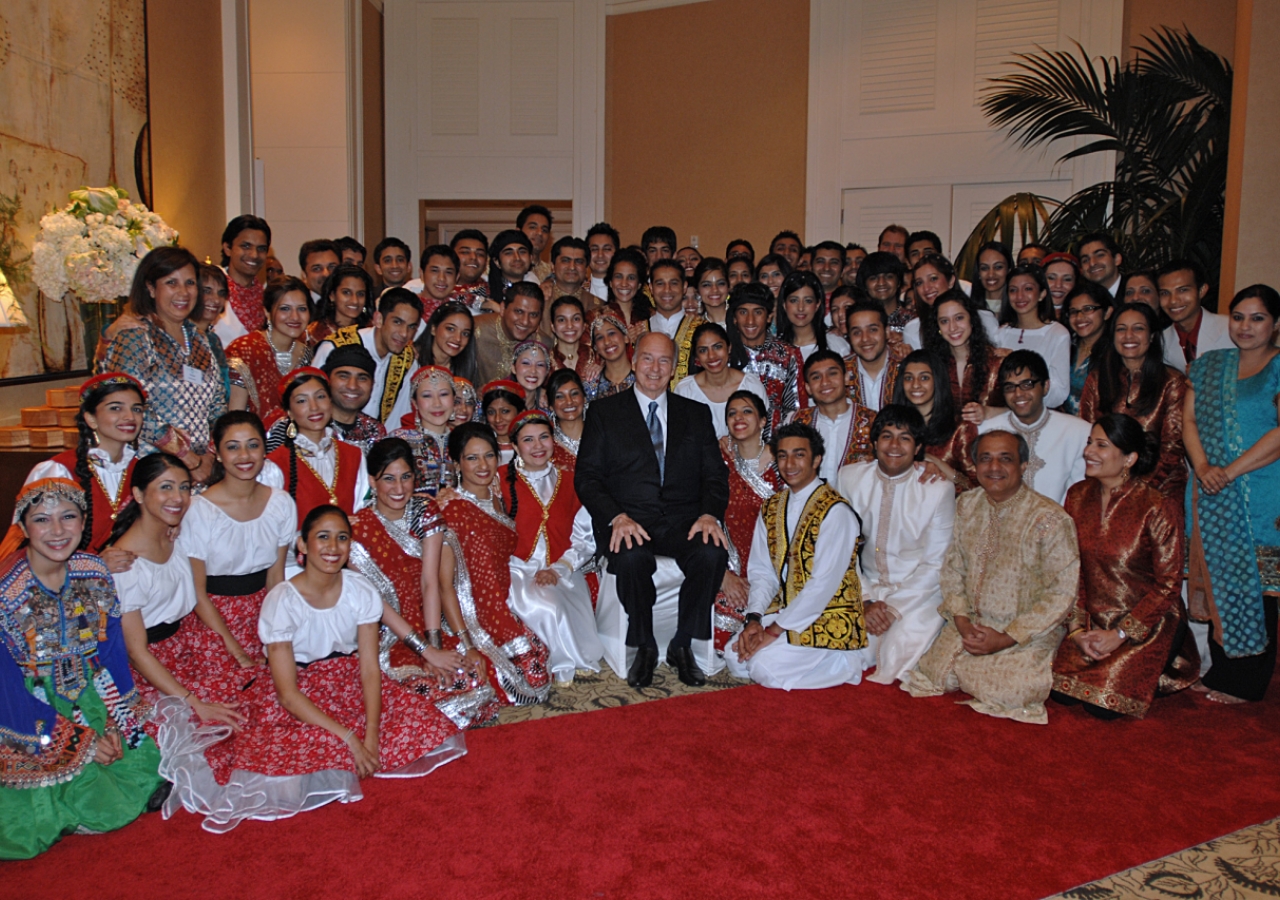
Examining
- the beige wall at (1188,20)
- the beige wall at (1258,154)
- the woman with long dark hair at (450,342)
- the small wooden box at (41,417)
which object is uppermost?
the beige wall at (1188,20)

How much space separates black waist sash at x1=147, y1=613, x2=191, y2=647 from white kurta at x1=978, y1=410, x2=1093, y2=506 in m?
3.30

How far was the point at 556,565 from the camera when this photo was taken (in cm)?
420

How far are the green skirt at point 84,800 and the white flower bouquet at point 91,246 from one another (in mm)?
2270

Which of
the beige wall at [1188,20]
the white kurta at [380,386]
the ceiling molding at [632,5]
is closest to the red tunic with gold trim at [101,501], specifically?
the white kurta at [380,386]

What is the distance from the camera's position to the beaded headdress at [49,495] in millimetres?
2713

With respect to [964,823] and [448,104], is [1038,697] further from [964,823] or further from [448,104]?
[448,104]

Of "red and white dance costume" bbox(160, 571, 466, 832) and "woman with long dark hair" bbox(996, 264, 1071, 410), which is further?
"woman with long dark hair" bbox(996, 264, 1071, 410)

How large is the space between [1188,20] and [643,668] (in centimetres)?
666

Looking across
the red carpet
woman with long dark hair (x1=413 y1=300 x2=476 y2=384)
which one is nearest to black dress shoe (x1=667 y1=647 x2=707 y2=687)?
the red carpet

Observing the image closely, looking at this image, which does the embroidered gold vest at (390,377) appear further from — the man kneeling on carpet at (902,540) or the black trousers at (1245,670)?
the black trousers at (1245,670)

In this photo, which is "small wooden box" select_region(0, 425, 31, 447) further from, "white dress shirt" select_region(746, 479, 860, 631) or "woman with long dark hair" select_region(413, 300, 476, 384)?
"white dress shirt" select_region(746, 479, 860, 631)

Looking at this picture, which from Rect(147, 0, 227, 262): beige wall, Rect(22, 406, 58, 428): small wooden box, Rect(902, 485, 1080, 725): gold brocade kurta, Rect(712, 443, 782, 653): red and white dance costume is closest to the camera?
Rect(902, 485, 1080, 725): gold brocade kurta

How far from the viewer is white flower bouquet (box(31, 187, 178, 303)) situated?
4281 mm

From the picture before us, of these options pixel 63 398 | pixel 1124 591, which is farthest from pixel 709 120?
pixel 1124 591
